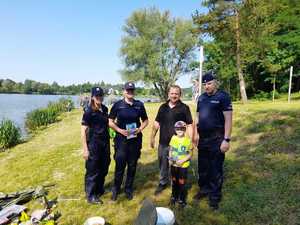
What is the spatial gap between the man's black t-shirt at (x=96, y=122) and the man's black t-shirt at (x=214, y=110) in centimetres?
170

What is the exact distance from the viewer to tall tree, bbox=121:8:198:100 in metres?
39.8

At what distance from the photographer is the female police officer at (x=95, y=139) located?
5074 millimetres

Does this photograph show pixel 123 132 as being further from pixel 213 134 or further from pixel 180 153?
pixel 213 134

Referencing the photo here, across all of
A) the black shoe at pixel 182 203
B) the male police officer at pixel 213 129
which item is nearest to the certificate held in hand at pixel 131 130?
the male police officer at pixel 213 129

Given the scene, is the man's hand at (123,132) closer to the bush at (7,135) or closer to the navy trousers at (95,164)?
the navy trousers at (95,164)

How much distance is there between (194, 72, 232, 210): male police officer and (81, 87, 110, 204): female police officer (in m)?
1.66

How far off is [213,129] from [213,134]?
3.2 inches

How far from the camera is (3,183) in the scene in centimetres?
766

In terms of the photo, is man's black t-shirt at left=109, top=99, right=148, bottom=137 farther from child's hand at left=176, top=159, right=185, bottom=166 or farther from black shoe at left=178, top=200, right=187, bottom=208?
black shoe at left=178, top=200, right=187, bottom=208

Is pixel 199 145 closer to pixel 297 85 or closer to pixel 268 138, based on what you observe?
pixel 268 138

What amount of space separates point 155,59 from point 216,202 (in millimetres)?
35544

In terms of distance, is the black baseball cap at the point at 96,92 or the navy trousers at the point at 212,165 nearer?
the navy trousers at the point at 212,165

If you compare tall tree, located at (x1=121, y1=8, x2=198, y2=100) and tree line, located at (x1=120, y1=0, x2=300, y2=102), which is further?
tall tree, located at (x1=121, y1=8, x2=198, y2=100)

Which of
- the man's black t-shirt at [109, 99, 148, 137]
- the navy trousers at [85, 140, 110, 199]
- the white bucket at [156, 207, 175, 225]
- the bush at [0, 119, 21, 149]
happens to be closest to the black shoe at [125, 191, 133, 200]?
the navy trousers at [85, 140, 110, 199]
